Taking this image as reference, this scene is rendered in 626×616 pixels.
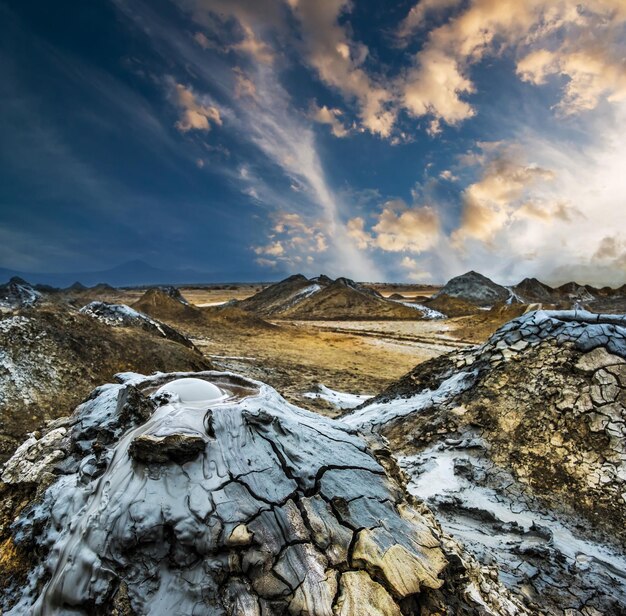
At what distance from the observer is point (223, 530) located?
176cm

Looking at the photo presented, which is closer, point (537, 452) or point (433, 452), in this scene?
point (537, 452)

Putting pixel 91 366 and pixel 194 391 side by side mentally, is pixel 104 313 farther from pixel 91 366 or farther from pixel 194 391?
pixel 194 391

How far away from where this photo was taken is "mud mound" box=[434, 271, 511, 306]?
5112 centimetres

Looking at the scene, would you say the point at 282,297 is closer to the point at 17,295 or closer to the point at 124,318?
the point at 17,295

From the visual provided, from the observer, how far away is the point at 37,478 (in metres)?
2.43

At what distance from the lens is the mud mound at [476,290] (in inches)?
2013

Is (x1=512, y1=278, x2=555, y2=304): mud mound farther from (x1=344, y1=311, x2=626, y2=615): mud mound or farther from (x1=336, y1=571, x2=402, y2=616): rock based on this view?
(x1=336, y1=571, x2=402, y2=616): rock

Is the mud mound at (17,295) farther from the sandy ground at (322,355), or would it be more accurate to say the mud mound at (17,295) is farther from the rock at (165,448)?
the rock at (165,448)

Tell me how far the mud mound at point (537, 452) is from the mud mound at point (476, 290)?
48697 millimetres

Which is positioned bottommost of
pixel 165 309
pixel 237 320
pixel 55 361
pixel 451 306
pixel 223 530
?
pixel 223 530

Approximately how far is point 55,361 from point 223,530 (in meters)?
6.94

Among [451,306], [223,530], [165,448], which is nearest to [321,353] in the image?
[165,448]

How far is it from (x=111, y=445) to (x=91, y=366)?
20.0ft

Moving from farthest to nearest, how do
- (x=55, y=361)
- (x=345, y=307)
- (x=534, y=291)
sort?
(x=534, y=291) < (x=345, y=307) < (x=55, y=361)
